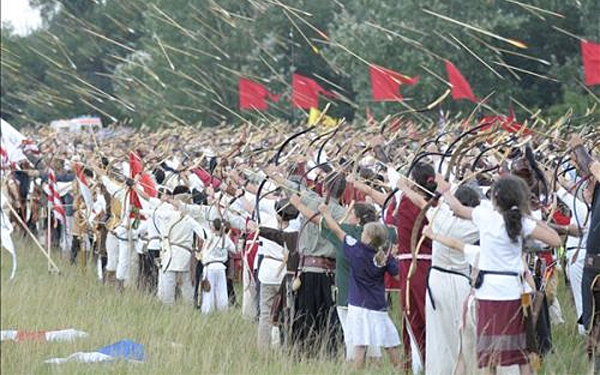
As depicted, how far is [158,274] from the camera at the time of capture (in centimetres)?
1558

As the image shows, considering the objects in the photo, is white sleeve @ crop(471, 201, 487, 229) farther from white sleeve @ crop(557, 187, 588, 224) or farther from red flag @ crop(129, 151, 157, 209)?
red flag @ crop(129, 151, 157, 209)

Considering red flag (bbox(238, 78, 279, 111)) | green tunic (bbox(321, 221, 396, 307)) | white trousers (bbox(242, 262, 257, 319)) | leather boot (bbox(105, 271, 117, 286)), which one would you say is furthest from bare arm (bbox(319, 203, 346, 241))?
red flag (bbox(238, 78, 279, 111))

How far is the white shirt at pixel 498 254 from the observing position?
26.7 feet

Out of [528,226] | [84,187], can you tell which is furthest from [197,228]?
[528,226]

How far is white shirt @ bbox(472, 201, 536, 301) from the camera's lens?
8.12m

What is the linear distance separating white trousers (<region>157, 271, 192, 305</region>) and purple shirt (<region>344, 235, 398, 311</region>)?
14.7ft

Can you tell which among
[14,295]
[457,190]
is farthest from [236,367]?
[14,295]

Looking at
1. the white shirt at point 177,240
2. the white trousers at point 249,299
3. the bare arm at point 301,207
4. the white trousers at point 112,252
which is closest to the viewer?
the bare arm at point 301,207

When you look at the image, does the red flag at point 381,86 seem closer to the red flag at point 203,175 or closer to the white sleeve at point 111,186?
the red flag at point 203,175

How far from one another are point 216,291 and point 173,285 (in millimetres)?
875

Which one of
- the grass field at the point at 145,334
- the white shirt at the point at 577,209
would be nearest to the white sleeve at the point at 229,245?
the grass field at the point at 145,334

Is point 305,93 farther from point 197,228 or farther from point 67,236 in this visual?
point 197,228

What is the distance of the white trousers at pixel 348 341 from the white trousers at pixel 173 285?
12.8 ft

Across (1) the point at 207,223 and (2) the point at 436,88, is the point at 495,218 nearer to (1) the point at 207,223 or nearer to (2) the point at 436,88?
(1) the point at 207,223
